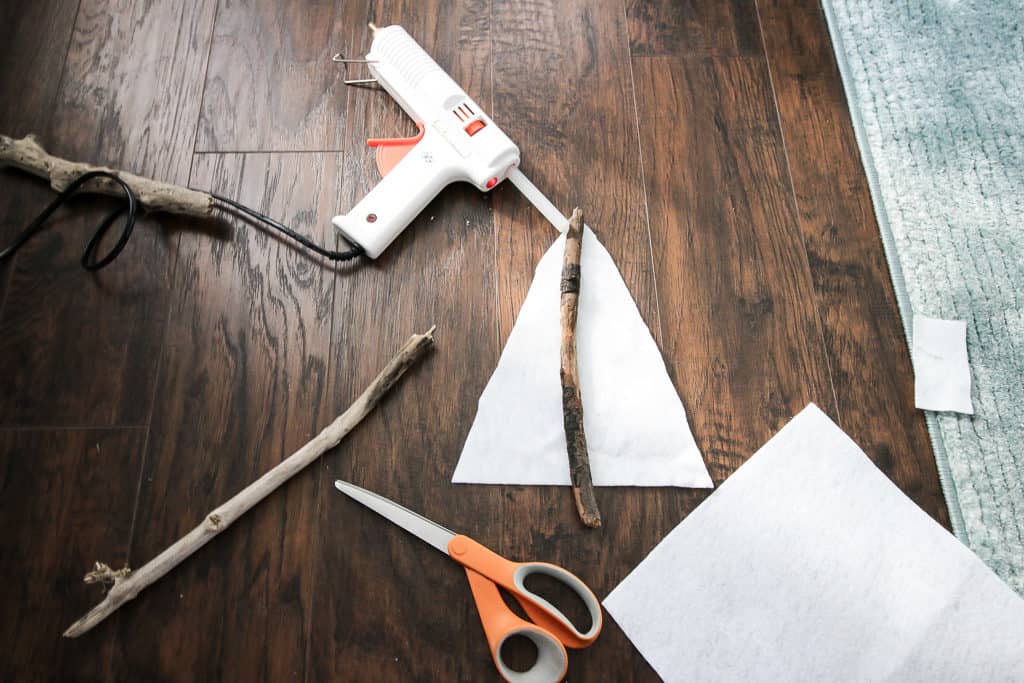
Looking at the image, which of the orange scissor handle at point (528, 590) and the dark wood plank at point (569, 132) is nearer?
the orange scissor handle at point (528, 590)

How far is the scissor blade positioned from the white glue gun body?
0.29 meters

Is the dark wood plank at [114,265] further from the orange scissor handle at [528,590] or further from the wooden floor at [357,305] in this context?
the orange scissor handle at [528,590]

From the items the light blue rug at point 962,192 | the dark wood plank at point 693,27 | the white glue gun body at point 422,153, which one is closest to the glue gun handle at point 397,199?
the white glue gun body at point 422,153

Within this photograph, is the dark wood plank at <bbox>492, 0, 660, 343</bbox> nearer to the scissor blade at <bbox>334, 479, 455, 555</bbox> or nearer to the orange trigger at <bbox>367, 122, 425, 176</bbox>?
the orange trigger at <bbox>367, 122, 425, 176</bbox>

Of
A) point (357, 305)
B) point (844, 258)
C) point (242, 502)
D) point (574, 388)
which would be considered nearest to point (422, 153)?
point (357, 305)

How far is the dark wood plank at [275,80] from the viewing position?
89cm

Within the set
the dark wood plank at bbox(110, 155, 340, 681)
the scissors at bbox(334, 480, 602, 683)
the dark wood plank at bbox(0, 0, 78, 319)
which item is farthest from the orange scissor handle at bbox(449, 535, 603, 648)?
the dark wood plank at bbox(0, 0, 78, 319)

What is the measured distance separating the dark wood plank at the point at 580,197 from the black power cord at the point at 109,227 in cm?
23

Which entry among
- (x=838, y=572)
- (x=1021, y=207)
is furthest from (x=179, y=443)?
(x=1021, y=207)

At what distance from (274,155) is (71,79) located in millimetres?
321

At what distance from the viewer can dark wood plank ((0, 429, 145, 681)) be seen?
0.68 m

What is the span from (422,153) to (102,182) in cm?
40

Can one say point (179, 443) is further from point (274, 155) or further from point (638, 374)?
point (638, 374)

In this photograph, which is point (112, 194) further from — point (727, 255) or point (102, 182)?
point (727, 255)
